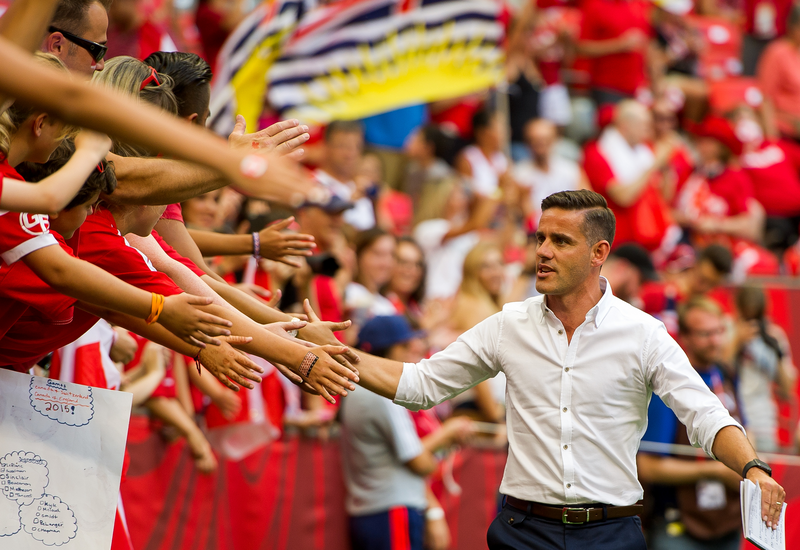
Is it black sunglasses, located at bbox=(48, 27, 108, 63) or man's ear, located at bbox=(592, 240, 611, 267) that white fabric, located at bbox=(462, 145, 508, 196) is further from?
black sunglasses, located at bbox=(48, 27, 108, 63)

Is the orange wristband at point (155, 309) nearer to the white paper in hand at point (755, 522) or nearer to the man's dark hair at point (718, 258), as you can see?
the white paper in hand at point (755, 522)

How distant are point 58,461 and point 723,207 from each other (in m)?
10.4

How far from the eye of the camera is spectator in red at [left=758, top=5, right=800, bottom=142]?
48.9 feet

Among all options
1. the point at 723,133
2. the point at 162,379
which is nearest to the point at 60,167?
the point at 162,379

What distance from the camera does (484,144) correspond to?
11.3m

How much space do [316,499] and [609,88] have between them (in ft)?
28.7

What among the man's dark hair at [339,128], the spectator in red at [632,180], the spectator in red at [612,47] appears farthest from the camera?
the spectator in red at [612,47]

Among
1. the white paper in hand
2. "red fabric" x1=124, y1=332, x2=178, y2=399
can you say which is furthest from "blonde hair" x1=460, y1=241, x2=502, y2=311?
the white paper in hand

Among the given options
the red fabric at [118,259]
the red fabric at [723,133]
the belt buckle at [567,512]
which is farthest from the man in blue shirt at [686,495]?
the red fabric at [723,133]

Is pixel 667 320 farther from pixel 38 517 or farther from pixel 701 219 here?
pixel 38 517

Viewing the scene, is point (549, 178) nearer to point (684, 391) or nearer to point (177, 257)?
point (684, 391)

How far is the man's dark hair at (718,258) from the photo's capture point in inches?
377

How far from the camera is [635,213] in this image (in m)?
11.2

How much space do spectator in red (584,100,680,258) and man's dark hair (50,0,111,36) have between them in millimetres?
8105
